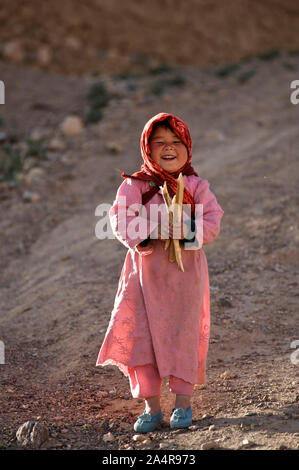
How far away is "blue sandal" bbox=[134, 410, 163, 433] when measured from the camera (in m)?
2.95

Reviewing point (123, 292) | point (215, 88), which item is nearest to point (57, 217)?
point (123, 292)

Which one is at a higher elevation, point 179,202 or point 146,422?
point 179,202

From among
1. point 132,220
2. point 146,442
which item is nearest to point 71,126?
point 132,220

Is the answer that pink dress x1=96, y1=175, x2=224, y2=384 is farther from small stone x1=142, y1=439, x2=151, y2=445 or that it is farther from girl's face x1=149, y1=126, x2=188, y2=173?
small stone x1=142, y1=439, x2=151, y2=445

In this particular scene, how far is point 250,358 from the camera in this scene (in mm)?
3766

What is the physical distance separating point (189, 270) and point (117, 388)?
1.03m

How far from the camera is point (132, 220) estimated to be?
9.46 feet

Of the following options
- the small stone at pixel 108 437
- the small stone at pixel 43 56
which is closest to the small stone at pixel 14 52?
the small stone at pixel 43 56

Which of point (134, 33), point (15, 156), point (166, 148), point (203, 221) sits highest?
point (134, 33)

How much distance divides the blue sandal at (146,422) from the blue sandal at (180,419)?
0.28 ft

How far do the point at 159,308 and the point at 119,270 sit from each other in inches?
89.7

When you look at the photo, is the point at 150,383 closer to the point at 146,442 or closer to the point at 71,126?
the point at 146,442

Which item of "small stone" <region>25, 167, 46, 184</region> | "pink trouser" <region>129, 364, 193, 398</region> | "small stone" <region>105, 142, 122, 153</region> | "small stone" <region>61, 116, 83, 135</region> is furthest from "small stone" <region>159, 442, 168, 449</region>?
"small stone" <region>61, 116, 83, 135</region>

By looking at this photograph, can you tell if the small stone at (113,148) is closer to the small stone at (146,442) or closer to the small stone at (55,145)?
the small stone at (55,145)
